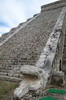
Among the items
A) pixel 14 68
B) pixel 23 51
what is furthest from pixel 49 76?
pixel 23 51

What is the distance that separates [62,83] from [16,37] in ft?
17.9

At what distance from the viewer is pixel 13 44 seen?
8.79 meters

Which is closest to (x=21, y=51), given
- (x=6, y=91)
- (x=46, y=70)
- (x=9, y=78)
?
(x=9, y=78)

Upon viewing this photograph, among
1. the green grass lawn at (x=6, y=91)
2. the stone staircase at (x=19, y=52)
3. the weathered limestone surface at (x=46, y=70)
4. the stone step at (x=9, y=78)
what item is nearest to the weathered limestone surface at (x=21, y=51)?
the stone staircase at (x=19, y=52)

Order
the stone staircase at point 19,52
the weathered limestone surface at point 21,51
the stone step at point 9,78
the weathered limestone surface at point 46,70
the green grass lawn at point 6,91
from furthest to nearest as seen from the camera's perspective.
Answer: the weathered limestone surface at point 21,51, the stone staircase at point 19,52, the stone step at point 9,78, the weathered limestone surface at point 46,70, the green grass lawn at point 6,91

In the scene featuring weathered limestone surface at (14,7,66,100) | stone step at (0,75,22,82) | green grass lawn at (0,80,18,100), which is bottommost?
green grass lawn at (0,80,18,100)

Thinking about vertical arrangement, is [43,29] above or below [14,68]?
above

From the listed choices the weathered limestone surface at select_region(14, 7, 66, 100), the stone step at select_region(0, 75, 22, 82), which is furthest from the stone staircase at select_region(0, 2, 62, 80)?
the weathered limestone surface at select_region(14, 7, 66, 100)

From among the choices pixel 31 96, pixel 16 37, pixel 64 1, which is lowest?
pixel 31 96

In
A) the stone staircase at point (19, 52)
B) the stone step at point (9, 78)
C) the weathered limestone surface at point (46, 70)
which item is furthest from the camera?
the stone staircase at point (19, 52)

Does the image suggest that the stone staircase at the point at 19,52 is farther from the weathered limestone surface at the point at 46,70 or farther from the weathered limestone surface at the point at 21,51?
the weathered limestone surface at the point at 46,70

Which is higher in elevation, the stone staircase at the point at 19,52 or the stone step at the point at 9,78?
the stone staircase at the point at 19,52

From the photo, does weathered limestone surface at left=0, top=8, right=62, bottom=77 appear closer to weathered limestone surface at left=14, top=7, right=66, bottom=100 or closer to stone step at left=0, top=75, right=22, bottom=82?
stone step at left=0, top=75, right=22, bottom=82

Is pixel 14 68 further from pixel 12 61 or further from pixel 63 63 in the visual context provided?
pixel 63 63
